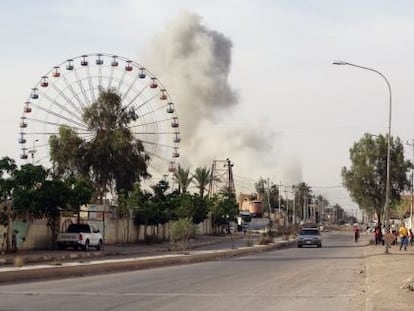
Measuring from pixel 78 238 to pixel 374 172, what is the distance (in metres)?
Result: 42.5

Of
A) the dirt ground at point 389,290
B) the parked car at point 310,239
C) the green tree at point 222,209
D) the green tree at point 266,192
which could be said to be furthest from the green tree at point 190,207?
the green tree at point 266,192

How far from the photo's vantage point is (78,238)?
40625 millimetres

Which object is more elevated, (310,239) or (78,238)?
(78,238)

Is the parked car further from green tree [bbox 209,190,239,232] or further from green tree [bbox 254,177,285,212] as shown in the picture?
green tree [bbox 254,177,285,212]

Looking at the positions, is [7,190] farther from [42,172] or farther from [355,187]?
[355,187]

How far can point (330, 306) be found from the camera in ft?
50.4

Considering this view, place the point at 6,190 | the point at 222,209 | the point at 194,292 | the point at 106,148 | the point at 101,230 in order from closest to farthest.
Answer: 1. the point at 194,292
2. the point at 6,190
3. the point at 101,230
4. the point at 106,148
5. the point at 222,209

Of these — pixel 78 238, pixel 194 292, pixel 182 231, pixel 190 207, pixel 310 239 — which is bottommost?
pixel 194 292

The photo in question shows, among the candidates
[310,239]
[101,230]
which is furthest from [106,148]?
[310,239]

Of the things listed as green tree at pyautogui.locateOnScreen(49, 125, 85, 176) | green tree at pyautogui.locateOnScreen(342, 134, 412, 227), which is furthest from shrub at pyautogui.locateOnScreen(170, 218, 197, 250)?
green tree at pyautogui.locateOnScreen(342, 134, 412, 227)

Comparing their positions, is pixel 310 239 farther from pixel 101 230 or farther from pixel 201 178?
pixel 201 178

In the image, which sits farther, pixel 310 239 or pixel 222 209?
pixel 222 209

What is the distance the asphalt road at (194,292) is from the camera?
49.5ft

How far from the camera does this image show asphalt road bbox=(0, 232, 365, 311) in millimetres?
15094
